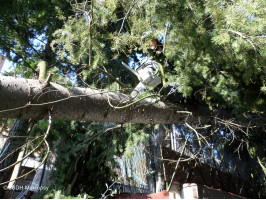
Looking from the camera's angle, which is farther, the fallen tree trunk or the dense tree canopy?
the dense tree canopy

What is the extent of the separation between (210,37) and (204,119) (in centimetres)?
142

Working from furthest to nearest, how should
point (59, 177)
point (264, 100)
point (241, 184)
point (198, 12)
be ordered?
point (241, 184), point (59, 177), point (264, 100), point (198, 12)

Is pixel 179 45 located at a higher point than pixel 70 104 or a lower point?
higher

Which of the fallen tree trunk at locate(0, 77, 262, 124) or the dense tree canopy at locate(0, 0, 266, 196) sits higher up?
the dense tree canopy at locate(0, 0, 266, 196)

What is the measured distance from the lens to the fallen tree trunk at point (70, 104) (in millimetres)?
1477

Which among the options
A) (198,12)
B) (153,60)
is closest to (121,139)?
(153,60)

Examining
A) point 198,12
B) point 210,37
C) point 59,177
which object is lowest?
point 59,177

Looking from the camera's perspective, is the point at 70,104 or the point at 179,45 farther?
the point at 179,45

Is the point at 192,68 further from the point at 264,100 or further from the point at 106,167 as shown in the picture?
the point at 106,167

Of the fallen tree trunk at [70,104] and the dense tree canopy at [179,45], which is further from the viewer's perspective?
the dense tree canopy at [179,45]

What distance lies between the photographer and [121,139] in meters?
4.14

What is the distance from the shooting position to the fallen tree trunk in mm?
1477

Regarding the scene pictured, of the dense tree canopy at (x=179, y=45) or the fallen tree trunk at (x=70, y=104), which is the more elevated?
the dense tree canopy at (x=179, y=45)

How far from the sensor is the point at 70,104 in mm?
1750
